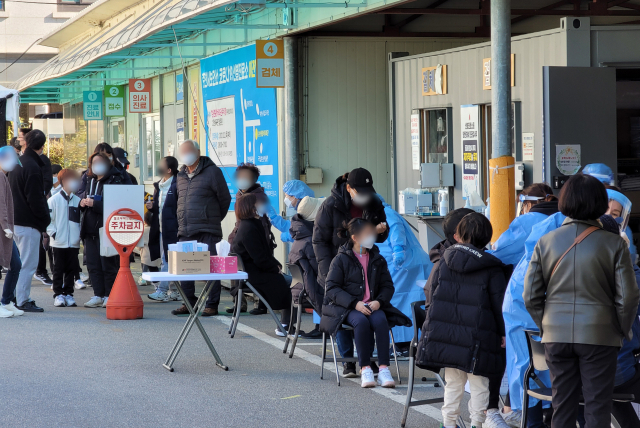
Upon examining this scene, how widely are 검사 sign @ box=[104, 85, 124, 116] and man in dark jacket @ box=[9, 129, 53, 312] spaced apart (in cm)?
978

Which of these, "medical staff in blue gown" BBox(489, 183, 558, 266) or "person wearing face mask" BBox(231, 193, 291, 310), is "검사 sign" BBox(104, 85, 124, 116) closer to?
"person wearing face mask" BBox(231, 193, 291, 310)

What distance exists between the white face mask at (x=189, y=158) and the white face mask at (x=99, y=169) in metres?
1.31

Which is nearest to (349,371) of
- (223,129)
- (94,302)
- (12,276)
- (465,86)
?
(465,86)

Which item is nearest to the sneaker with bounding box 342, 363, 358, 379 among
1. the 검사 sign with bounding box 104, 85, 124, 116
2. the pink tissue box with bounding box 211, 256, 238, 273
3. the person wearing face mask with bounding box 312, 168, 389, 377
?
the person wearing face mask with bounding box 312, 168, 389, 377

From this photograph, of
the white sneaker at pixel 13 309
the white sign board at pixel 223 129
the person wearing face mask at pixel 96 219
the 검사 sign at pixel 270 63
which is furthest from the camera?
the white sign board at pixel 223 129

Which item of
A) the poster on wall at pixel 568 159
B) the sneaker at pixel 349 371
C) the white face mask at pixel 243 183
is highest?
the poster on wall at pixel 568 159

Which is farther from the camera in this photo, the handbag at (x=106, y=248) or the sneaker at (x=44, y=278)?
the sneaker at (x=44, y=278)

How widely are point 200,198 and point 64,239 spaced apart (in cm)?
230

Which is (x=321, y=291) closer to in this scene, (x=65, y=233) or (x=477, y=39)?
(x=65, y=233)

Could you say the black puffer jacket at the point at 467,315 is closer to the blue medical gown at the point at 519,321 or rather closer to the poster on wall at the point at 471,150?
the blue medical gown at the point at 519,321

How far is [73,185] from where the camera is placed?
39.3 ft

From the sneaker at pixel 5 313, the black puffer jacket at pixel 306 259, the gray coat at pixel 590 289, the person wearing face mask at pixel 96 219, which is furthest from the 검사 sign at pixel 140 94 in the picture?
the gray coat at pixel 590 289

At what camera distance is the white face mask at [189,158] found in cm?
1027

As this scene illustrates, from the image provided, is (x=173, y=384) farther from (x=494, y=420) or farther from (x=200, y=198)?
(x=200, y=198)
